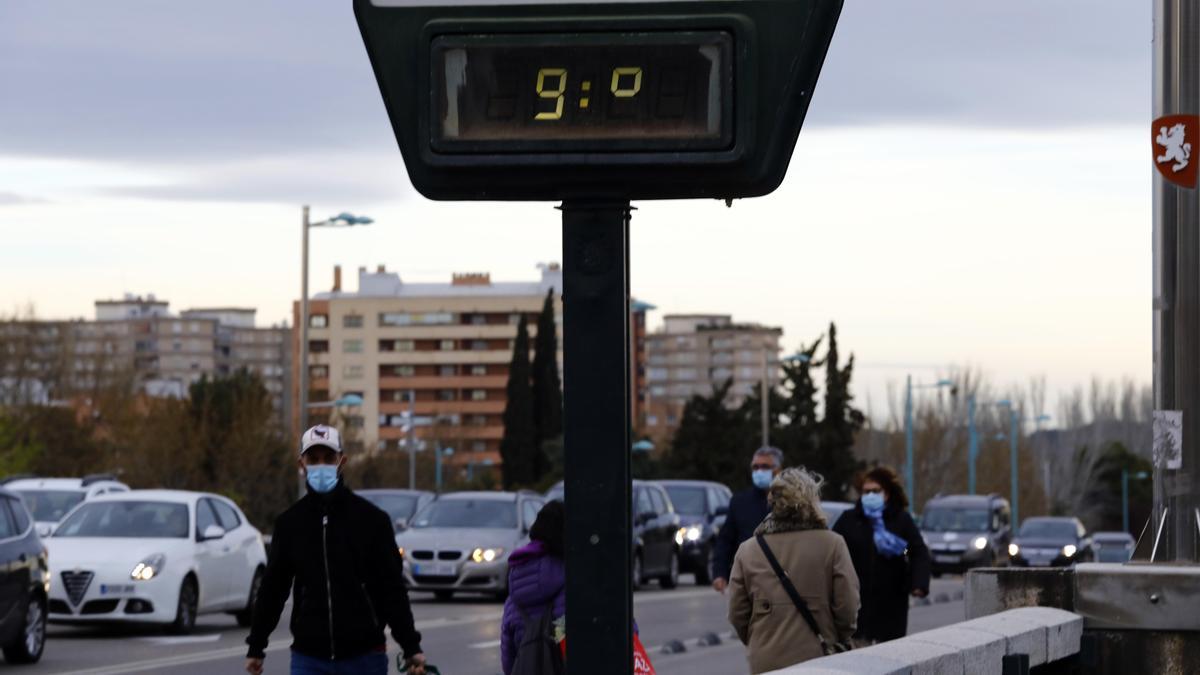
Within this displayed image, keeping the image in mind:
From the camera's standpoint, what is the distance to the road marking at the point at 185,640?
20.6 metres

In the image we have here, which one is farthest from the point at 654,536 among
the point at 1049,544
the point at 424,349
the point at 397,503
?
the point at 424,349

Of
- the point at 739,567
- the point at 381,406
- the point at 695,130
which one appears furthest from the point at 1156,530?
the point at 381,406

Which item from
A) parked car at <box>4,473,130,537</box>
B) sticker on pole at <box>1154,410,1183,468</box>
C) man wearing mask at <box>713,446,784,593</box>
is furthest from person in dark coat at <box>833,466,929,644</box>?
parked car at <box>4,473,130,537</box>

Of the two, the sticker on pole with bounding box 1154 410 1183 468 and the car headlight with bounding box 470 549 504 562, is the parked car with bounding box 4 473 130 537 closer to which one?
the car headlight with bounding box 470 549 504 562

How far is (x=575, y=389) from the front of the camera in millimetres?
4195

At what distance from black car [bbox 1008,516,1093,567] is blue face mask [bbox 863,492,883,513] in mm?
31201

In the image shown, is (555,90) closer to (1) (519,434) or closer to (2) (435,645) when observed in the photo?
(2) (435,645)

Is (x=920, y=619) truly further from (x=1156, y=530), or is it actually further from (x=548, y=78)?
(x=548, y=78)

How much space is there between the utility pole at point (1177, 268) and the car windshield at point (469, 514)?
1860cm

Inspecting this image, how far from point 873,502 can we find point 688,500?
23.8 m

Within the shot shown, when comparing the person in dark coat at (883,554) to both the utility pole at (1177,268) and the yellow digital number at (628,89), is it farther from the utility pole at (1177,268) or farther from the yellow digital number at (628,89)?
the yellow digital number at (628,89)

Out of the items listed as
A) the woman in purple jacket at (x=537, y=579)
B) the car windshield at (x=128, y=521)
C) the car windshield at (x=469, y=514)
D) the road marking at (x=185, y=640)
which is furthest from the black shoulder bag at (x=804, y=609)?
the car windshield at (x=469, y=514)

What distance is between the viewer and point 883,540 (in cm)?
1291

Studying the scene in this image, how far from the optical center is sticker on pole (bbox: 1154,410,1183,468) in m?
11.1
